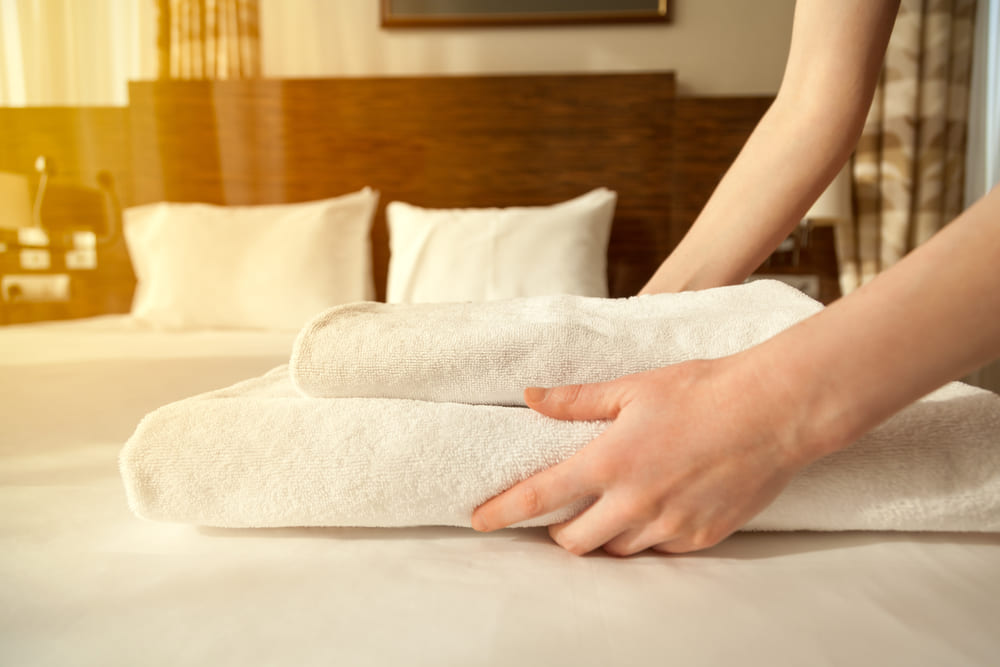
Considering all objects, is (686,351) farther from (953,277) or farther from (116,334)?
(116,334)

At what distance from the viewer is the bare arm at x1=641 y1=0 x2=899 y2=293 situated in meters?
0.80

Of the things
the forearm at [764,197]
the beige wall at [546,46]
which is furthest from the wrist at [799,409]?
the beige wall at [546,46]

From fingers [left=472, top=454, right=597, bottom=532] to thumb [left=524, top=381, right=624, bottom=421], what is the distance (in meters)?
0.04

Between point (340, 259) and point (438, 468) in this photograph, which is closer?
point (438, 468)

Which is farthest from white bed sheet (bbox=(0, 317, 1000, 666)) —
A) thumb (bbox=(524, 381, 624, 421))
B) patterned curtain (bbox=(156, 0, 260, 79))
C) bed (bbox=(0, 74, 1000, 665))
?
patterned curtain (bbox=(156, 0, 260, 79))

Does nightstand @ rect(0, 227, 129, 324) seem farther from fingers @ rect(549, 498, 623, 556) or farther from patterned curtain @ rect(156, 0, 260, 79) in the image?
fingers @ rect(549, 498, 623, 556)

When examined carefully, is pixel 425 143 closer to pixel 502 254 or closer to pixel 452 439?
pixel 502 254

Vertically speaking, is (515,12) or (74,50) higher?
(515,12)

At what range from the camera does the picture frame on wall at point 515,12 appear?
8.12 feet

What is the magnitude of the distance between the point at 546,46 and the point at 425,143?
1.93ft

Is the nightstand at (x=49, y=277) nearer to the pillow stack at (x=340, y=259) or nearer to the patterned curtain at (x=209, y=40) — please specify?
the pillow stack at (x=340, y=259)

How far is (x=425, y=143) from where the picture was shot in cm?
247

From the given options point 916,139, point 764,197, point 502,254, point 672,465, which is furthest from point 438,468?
point 916,139

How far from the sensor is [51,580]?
47cm
